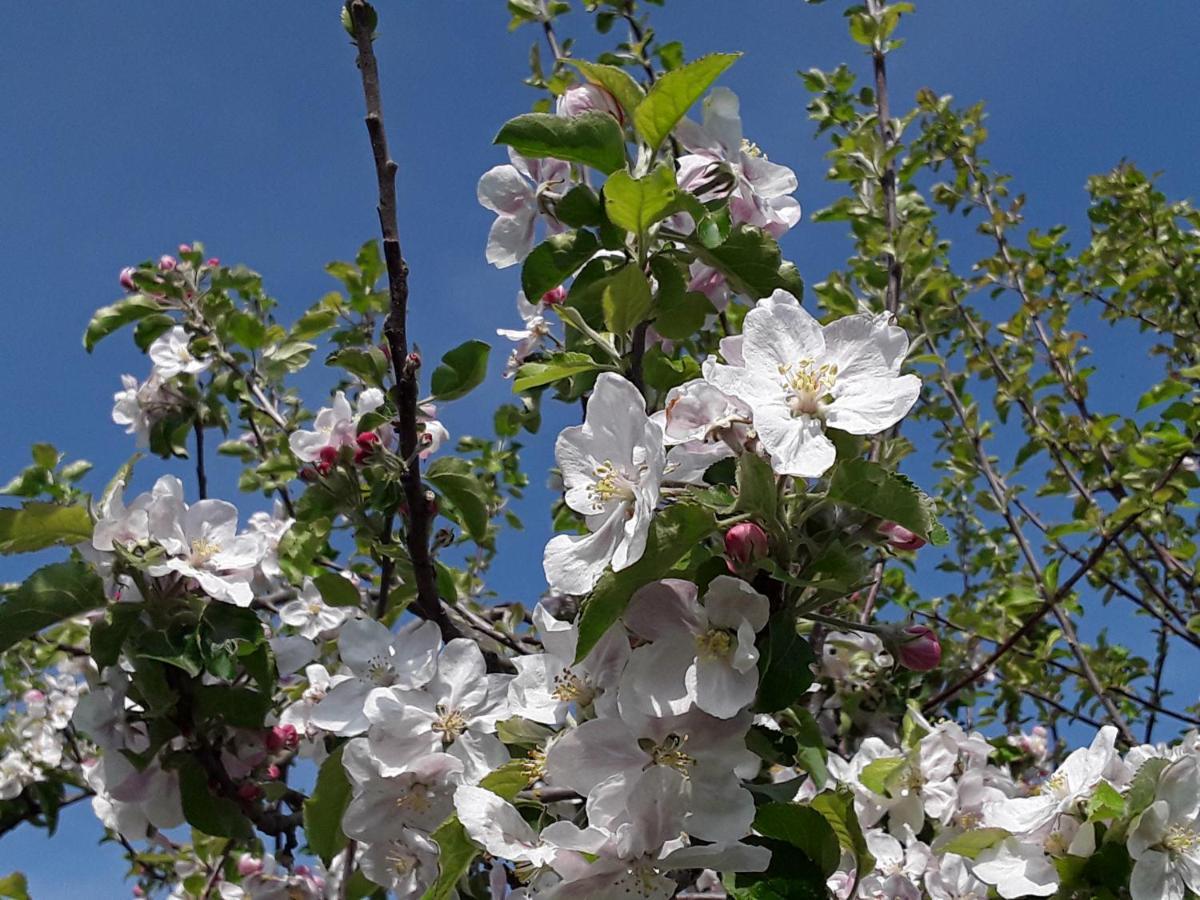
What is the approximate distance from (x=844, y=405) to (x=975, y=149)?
4.14 m

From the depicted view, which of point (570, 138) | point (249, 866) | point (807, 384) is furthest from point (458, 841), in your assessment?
point (249, 866)

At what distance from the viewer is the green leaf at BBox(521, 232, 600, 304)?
149 cm

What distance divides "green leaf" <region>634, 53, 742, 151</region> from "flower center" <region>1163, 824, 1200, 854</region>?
1262 millimetres

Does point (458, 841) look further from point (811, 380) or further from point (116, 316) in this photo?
point (116, 316)

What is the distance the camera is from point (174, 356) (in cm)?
268

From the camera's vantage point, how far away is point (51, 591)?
1.70 m

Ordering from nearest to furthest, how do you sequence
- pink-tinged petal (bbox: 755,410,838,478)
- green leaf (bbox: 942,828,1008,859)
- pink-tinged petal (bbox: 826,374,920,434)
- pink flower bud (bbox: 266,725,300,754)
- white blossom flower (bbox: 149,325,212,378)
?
pink-tinged petal (bbox: 755,410,838,478)
pink-tinged petal (bbox: 826,374,920,434)
green leaf (bbox: 942,828,1008,859)
pink flower bud (bbox: 266,725,300,754)
white blossom flower (bbox: 149,325,212,378)

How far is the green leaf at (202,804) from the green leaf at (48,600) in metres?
0.35

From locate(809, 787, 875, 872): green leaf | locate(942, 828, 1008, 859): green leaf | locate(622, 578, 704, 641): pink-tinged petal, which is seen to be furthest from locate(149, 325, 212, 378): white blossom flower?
locate(942, 828, 1008, 859): green leaf

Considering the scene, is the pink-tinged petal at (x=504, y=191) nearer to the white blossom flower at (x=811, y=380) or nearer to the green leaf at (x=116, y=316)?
the white blossom flower at (x=811, y=380)

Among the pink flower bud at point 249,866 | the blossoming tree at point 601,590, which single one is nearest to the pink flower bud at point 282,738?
the blossoming tree at point 601,590

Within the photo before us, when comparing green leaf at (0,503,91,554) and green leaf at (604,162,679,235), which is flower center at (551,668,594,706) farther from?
green leaf at (0,503,91,554)

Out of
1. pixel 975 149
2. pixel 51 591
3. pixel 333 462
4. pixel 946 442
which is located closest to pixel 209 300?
pixel 333 462

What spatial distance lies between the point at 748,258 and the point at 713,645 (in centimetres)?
60
